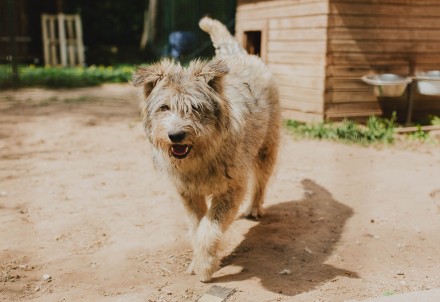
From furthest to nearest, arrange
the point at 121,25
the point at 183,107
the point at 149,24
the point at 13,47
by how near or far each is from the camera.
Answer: the point at 121,25
the point at 149,24
the point at 13,47
the point at 183,107

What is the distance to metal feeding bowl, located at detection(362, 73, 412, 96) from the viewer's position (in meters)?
8.30

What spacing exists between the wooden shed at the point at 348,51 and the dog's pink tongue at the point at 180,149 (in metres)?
5.76

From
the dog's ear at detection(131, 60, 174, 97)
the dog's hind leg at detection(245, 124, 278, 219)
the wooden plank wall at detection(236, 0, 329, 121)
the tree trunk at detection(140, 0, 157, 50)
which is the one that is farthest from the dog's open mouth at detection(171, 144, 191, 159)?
the tree trunk at detection(140, 0, 157, 50)

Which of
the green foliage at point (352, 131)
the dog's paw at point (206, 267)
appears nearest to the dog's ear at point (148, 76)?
the dog's paw at point (206, 267)

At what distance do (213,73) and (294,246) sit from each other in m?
1.85

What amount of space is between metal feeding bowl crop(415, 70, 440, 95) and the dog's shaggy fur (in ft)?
18.6

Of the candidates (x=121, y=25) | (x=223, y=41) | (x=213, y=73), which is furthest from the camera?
(x=121, y=25)

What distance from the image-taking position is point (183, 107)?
3.24 m

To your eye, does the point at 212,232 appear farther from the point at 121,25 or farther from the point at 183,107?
the point at 121,25

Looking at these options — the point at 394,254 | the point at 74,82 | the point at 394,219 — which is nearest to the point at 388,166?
the point at 394,219

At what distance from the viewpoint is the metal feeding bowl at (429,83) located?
8367 millimetres

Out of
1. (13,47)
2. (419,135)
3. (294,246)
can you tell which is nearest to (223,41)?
(294,246)

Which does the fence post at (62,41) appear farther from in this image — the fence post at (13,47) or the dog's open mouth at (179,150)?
the dog's open mouth at (179,150)

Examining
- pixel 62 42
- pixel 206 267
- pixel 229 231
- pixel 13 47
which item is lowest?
pixel 229 231
